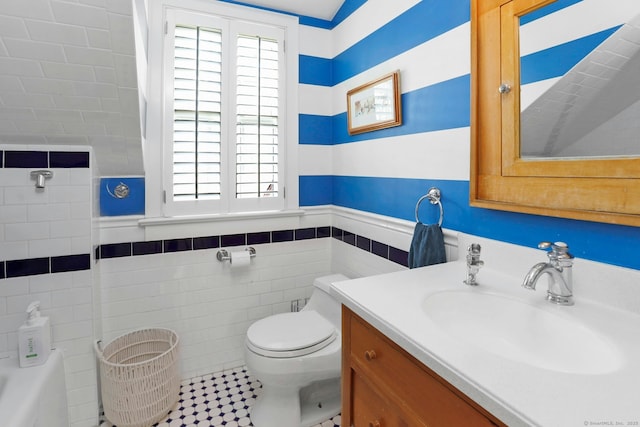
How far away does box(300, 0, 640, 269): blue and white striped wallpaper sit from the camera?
39.6 inches

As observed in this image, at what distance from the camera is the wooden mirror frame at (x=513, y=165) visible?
89 centimetres

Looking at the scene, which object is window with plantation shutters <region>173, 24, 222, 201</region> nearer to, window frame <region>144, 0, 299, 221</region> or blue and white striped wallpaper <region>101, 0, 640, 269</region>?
window frame <region>144, 0, 299, 221</region>

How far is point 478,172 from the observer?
126 centimetres

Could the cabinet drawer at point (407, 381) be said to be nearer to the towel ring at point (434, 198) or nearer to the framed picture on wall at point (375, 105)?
the towel ring at point (434, 198)

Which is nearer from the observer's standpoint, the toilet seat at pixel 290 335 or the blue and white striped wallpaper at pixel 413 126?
the blue and white striped wallpaper at pixel 413 126

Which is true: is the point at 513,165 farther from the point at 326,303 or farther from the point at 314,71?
the point at 314,71

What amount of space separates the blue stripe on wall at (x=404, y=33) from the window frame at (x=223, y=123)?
1.23ft

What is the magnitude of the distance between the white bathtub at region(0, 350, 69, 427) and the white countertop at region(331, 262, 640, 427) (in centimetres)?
118

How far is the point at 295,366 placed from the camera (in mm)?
1542

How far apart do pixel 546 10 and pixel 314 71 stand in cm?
145

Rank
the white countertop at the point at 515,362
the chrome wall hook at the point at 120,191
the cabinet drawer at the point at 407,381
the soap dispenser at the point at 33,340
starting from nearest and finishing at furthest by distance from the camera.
→ the white countertop at the point at 515,362
the cabinet drawer at the point at 407,381
the soap dispenser at the point at 33,340
the chrome wall hook at the point at 120,191

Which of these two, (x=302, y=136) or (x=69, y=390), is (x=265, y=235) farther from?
(x=69, y=390)

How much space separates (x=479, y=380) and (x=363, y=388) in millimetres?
469

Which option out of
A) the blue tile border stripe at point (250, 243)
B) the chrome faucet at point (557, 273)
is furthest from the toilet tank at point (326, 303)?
the chrome faucet at point (557, 273)
